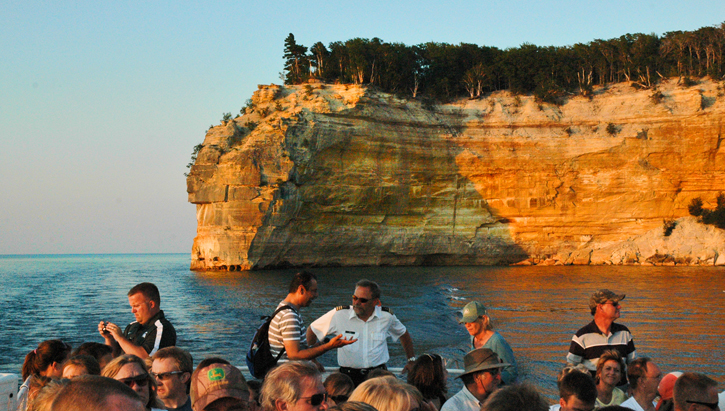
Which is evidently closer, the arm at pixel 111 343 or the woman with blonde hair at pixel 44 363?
the woman with blonde hair at pixel 44 363

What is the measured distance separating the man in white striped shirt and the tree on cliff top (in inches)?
2038

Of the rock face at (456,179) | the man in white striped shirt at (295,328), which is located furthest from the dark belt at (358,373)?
the rock face at (456,179)

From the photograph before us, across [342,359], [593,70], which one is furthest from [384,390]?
[593,70]

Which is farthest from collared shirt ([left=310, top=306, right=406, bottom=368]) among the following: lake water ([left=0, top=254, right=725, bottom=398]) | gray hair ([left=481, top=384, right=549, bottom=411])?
lake water ([left=0, top=254, right=725, bottom=398])

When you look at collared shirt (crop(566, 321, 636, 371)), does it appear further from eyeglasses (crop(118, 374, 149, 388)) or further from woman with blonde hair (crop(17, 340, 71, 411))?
woman with blonde hair (crop(17, 340, 71, 411))

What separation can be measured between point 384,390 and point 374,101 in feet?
152

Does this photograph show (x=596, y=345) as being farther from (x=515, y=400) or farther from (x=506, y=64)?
(x=506, y=64)

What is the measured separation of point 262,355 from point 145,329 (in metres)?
1.19

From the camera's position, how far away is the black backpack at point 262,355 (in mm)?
4973

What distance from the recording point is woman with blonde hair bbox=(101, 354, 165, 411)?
330cm

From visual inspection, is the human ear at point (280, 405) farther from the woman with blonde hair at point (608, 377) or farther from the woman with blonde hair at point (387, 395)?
the woman with blonde hair at point (608, 377)

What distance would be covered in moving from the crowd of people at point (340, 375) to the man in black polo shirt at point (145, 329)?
1cm

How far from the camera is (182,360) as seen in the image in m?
3.81

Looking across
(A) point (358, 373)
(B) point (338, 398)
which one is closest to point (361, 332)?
(A) point (358, 373)
